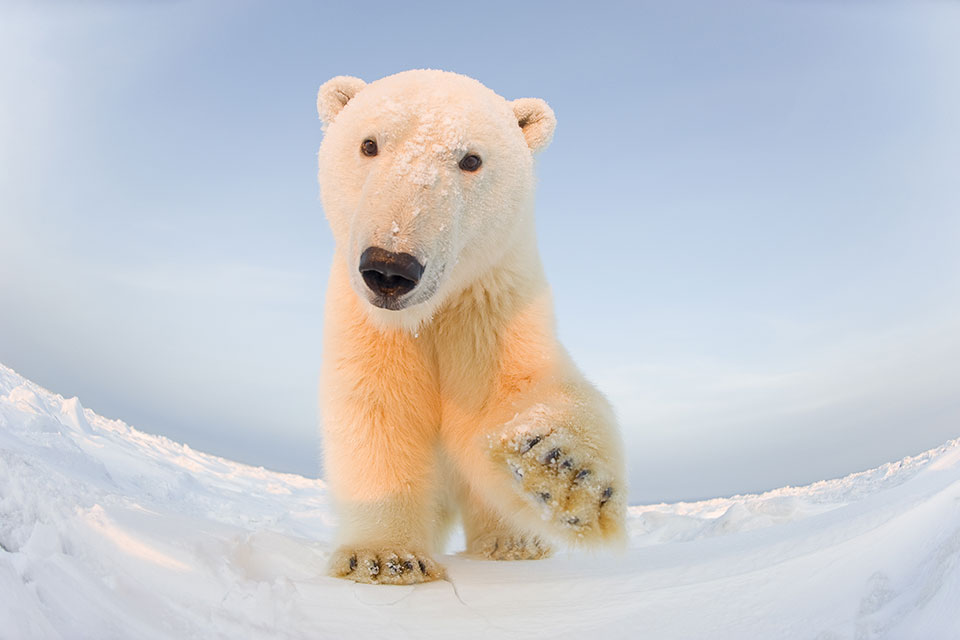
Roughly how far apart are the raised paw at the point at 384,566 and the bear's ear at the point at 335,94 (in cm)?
227

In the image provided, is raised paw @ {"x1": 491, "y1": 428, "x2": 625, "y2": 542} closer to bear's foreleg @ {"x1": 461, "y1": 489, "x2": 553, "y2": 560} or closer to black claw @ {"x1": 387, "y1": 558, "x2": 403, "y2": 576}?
black claw @ {"x1": 387, "y1": 558, "x2": 403, "y2": 576}

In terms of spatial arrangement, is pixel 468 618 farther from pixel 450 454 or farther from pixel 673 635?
pixel 450 454

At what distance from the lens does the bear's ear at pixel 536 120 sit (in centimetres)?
357

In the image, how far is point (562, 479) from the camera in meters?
2.65

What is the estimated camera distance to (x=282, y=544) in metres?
3.05

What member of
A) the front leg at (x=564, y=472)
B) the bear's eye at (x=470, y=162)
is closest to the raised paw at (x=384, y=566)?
the front leg at (x=564, y=472)

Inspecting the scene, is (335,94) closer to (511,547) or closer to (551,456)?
(551,456)

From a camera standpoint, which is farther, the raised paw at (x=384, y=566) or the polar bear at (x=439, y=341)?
the raised paw at (x=384, y=566)

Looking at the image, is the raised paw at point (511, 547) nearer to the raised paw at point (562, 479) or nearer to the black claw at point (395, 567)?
the black claw at point (395, 567)

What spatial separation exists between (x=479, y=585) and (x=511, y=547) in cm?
121

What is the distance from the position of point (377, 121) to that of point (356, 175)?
266mm

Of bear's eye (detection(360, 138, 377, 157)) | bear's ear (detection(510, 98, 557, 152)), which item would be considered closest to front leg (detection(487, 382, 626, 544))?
bear's eye (detection(360, 138, 377, 157))

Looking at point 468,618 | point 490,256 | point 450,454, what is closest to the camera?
point 468,618

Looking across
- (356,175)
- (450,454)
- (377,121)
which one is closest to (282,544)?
(450,454)
